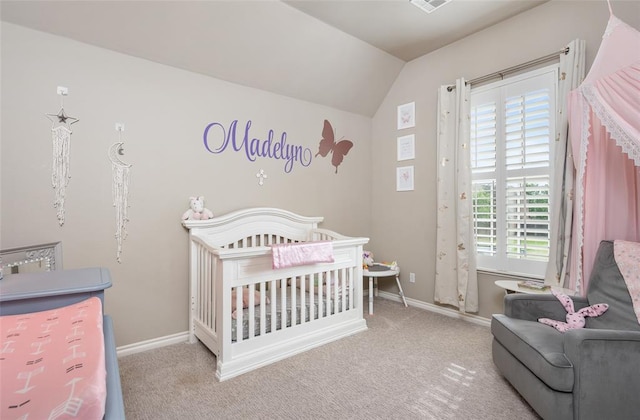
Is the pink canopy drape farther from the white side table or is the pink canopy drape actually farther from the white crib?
the white crib

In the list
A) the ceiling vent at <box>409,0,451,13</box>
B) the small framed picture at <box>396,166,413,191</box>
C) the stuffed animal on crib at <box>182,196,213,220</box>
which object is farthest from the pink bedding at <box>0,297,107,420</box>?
the small framed picture at <box>396,166,413,191</box>

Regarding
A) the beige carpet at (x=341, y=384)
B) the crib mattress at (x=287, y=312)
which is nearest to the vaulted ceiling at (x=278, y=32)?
the crib mattress at (x=287, y=312)

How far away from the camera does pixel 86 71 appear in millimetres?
2182

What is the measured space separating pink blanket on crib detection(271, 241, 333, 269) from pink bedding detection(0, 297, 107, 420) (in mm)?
1236

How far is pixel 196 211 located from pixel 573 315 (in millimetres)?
2725

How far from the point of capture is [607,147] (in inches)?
77.1


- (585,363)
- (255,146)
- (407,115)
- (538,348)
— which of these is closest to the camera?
(585,363)

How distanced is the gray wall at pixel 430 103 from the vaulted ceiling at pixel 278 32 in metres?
0.16

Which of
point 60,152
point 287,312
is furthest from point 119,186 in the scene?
point 287,312

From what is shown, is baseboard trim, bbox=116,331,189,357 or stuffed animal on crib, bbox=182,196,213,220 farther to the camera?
stuffed animal on crib, bbox=182,196,213,220

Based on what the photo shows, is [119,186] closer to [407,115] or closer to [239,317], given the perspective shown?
[239,317]

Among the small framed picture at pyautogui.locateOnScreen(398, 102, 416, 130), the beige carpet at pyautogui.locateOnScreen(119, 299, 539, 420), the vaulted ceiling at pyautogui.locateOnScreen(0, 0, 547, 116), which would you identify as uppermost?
the vaulted ceiling at pyautogui.locateOnScreen(0, 0, 547, 116)

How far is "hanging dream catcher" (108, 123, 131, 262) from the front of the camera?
2.29 meters

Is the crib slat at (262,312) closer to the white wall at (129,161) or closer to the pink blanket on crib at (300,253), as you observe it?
the pink blanket on crib at (300,253)
